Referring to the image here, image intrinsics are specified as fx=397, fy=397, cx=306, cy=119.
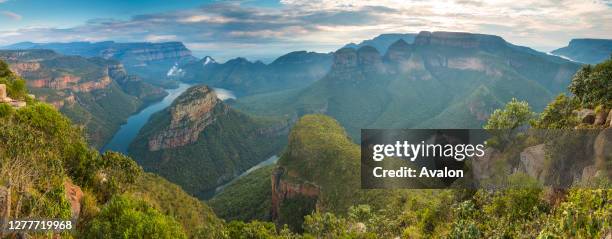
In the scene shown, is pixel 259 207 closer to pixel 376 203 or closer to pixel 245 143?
pixel 376 203

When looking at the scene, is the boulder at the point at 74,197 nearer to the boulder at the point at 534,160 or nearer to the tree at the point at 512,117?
the boulder at the point at 534,160

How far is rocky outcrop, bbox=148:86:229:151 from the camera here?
13062 centimetres

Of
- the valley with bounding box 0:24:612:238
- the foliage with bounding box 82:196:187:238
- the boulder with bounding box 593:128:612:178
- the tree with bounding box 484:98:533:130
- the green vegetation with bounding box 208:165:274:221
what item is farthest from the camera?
the green vegetation with bounding box 208:165:274:221

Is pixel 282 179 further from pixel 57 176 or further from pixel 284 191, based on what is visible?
pixel 57 176

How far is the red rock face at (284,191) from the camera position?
6222 centimetres

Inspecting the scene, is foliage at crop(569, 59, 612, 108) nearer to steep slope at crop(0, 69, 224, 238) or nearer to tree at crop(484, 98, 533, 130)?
tree at crop(484, 98, 533, 130)

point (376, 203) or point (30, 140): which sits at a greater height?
point (30, 140)

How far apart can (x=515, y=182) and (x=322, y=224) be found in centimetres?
1907

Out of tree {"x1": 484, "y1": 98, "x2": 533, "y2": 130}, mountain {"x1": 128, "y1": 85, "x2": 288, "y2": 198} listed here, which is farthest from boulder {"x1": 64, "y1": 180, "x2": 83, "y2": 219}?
mountain {"x1": 128, "y1": 85, "x2": 288, "y2": 198}

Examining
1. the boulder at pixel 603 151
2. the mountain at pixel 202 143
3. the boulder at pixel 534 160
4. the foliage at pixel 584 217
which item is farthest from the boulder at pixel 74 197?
the mountain at pixel 202 143

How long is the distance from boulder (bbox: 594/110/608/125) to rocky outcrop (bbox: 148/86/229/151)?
12549 centimetres

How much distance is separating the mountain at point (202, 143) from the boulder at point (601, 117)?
102995 mm

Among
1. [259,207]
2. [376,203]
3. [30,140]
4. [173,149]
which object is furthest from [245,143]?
[30,140]

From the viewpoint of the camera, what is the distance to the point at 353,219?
3847cm
